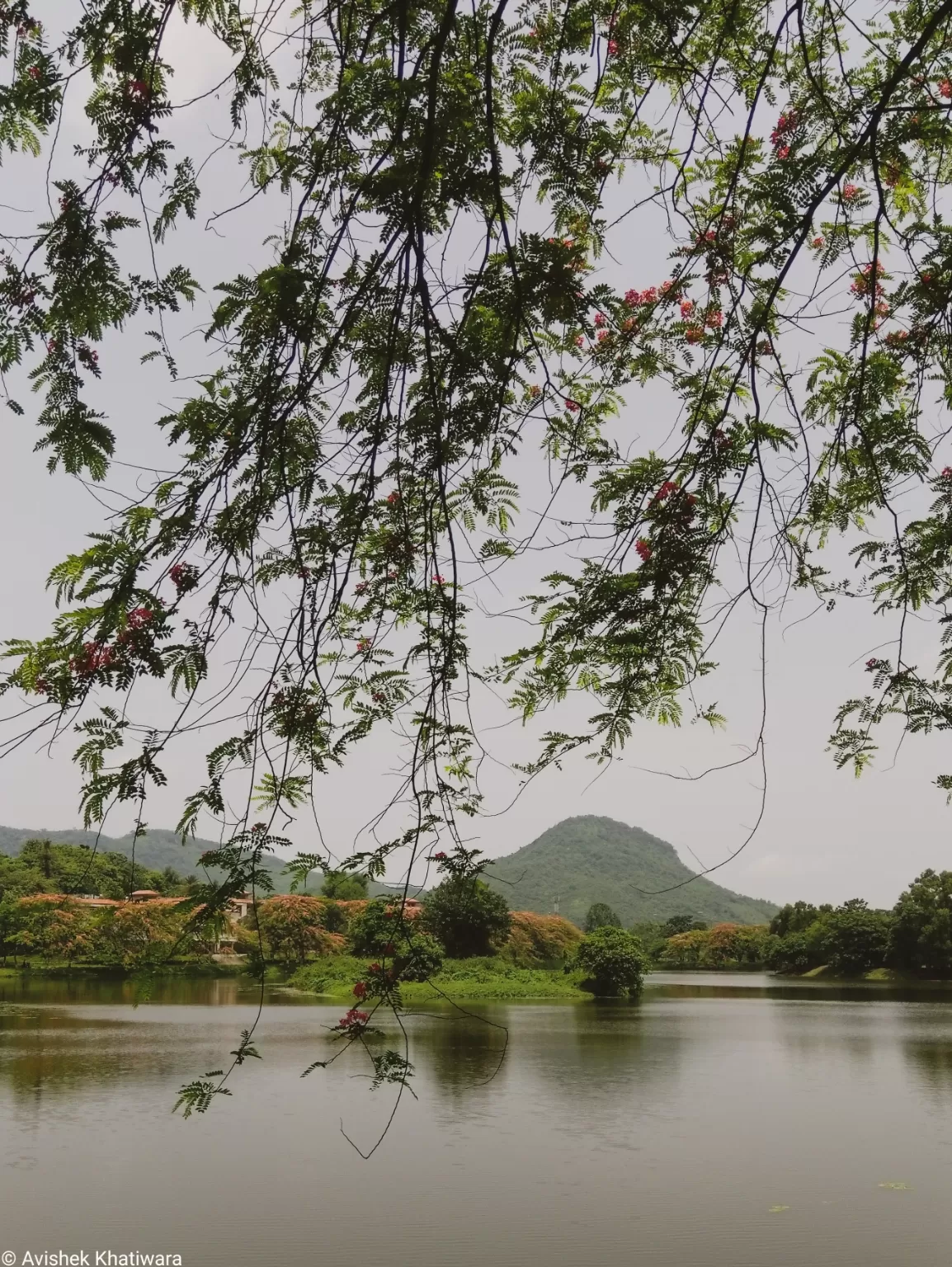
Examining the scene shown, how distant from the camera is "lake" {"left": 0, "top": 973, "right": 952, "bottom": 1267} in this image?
5922 millimetres

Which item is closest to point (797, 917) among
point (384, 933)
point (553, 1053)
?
point (553, 1053)

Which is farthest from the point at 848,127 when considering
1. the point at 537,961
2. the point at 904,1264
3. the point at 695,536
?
the point at 537,961

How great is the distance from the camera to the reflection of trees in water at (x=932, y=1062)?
10.4m

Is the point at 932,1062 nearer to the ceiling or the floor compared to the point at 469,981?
nearer to the ceiling

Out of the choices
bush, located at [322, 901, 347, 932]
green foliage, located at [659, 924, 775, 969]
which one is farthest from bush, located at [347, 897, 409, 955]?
green foliage, located at [659, 924, 775, 969]

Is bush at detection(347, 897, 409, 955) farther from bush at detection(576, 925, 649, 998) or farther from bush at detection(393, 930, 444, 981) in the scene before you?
bush at detection(576, 925, 649, 998)

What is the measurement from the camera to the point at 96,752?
1298 mm

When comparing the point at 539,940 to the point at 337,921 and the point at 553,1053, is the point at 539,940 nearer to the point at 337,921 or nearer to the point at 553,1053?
the point at 337,921

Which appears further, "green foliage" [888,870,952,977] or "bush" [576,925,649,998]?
"green foliage" [888,870,952,977]

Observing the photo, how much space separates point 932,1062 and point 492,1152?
22.6ft

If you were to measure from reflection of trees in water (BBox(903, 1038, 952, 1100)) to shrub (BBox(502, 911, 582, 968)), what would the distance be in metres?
10.1

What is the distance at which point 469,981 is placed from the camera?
66.7ft

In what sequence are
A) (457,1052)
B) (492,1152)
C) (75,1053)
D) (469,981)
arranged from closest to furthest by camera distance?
(492,1152) → (75,1053) → (457,1052) → (469,981)

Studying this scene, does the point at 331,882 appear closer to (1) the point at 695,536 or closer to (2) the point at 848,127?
(1) the point at 695,536
